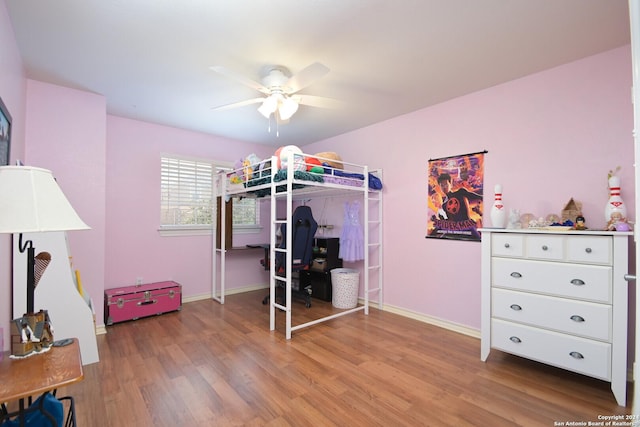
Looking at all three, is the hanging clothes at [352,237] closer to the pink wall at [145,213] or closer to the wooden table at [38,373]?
the pink wall at [145,213]

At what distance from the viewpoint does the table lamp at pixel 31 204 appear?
985 millimetres

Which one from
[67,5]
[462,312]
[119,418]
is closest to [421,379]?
[462,312]

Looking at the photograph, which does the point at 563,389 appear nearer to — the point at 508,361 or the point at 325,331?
the point at 508,361

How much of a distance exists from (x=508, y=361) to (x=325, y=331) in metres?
1.64

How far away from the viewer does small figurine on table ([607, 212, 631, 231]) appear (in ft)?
6.20

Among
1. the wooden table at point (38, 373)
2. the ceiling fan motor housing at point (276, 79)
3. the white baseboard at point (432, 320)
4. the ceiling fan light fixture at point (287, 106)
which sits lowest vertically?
the white baseboard at point (432, 320)

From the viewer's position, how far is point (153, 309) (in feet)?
11.4

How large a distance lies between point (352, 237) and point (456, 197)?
1341 mm

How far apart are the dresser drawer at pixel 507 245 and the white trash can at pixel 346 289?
1.78 meters

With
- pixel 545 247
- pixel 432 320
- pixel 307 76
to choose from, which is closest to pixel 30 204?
pixel 307 76

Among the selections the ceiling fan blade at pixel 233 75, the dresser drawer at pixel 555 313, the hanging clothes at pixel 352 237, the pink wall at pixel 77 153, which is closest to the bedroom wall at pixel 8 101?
the pink wall at pixel 77 153

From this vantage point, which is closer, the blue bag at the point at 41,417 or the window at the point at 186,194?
the blue bag at the point at 41,417

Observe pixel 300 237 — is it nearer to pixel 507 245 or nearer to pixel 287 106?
pixel 287 106

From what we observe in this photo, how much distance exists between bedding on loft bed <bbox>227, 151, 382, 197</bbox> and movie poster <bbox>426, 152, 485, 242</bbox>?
0.72 metres
